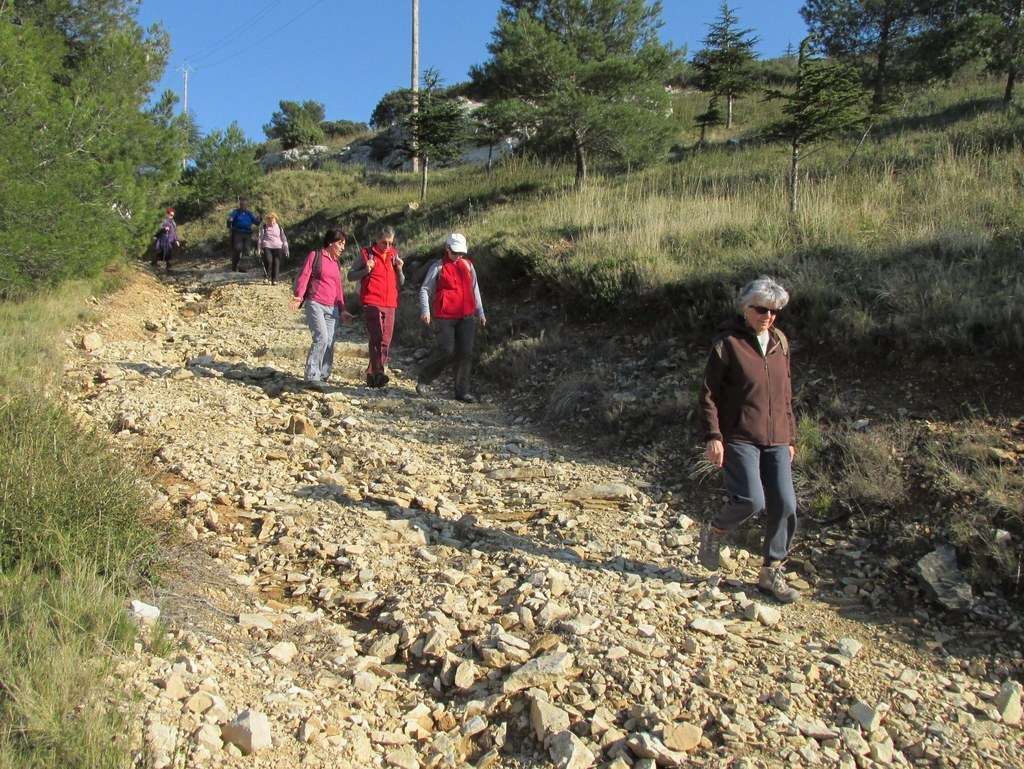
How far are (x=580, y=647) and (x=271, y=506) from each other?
251cm

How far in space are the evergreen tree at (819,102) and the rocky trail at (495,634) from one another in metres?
6.35

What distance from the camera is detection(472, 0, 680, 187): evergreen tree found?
1620 centimetres

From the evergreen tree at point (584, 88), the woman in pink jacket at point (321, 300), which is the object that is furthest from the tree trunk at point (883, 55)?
the woman in pink jacket at point (321, 300)

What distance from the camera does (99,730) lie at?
2232 mm

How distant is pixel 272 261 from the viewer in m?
15.3

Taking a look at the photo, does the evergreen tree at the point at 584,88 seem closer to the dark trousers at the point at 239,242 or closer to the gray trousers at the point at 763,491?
the dark trousers at the point at 239,242

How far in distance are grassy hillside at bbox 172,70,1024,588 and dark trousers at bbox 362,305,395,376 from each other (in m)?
1.37

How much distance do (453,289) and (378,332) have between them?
3.51ft

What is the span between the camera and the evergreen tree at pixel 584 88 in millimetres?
16203

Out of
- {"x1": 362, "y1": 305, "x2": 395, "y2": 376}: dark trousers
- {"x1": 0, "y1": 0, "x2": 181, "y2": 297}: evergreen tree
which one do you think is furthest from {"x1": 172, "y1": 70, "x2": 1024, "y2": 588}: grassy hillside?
{"x1": 0, "y1": 0, "x2": 181, "y2": 297}: evergreen tree

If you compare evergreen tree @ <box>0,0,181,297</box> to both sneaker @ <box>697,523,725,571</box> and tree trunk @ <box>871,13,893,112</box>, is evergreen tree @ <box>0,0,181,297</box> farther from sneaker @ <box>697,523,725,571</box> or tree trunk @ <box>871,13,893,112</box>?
tree trunk @ <box>871,13,893,112</box>

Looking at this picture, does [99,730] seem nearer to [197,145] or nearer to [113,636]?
[113,636]

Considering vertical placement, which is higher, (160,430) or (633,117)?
(633,117)

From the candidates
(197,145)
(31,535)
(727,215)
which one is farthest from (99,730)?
(197,145)
